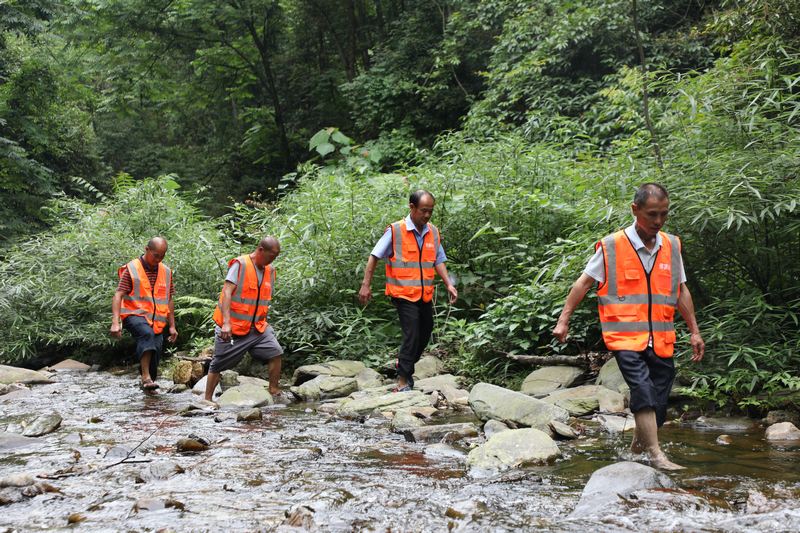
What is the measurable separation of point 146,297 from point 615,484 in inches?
245

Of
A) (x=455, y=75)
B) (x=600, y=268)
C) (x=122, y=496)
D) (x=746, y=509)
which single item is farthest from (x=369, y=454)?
(x=455, y=75)

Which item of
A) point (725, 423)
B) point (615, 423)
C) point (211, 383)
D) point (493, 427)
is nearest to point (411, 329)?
point (493, 427)

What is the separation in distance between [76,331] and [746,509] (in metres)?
10.5

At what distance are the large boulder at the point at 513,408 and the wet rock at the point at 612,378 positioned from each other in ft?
2.88

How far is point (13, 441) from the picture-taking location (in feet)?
17.2

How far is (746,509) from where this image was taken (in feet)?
11.1

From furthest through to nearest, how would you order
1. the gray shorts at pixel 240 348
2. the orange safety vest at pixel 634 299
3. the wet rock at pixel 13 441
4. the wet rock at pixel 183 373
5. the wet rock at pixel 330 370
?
1. the wet rock at pixel 183 373
2. the wet rock at pixel 330 370
3. the gray shorts at pixel 240 348
4. the wet rock at pixel 13 441
5. the orange safety vest at pixel 634 299

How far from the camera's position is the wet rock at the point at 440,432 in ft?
17.1

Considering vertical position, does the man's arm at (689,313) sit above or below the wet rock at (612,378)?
above

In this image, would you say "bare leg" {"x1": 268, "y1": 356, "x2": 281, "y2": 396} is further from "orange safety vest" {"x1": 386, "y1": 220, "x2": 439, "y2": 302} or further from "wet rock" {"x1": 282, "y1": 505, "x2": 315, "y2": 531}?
"wet rock" {"x1": 282, "y1": 505, "x2": 315, "y2": 531}

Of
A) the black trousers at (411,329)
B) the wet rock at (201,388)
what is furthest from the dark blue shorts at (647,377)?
the wet rock at (201,388)

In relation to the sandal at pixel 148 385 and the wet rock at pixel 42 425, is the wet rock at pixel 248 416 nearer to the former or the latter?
the wet rock at pixel 42 425

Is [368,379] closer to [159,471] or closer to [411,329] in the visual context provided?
[411,329]

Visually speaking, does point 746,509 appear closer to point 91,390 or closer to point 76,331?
point 91,390
